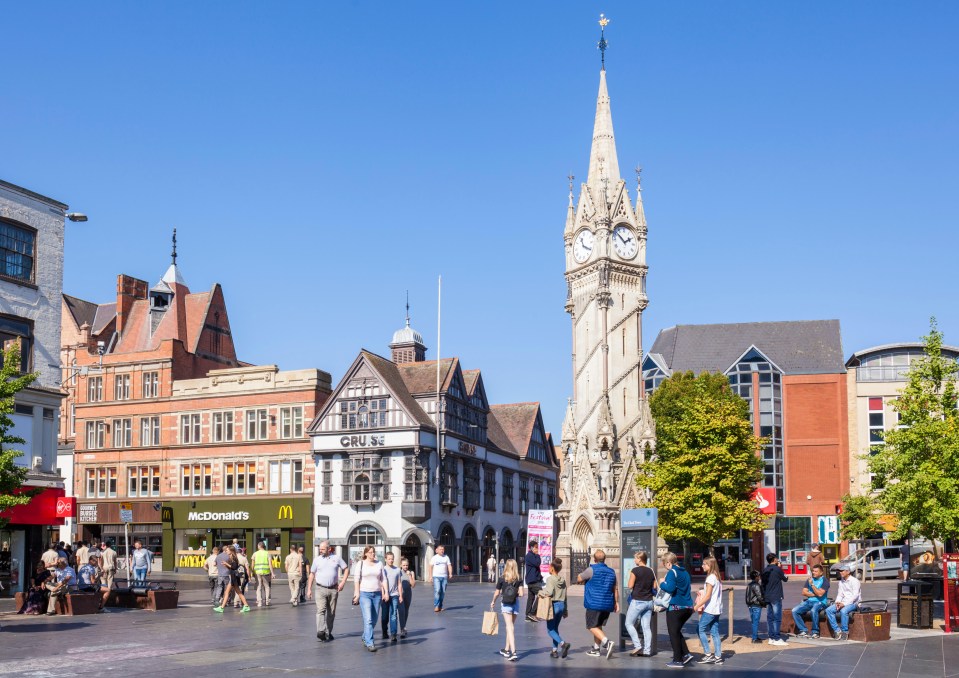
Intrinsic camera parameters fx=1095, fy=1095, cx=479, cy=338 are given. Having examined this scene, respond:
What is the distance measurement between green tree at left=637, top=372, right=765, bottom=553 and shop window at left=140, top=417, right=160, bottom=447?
29605 millimetres

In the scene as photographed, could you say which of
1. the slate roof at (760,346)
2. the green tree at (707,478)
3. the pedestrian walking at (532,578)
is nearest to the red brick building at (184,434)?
the green tree at (707,478)

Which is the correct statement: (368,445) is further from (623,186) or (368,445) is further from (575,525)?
(623,186)

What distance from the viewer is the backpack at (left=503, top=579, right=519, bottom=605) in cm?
1853

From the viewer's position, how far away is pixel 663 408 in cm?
6519

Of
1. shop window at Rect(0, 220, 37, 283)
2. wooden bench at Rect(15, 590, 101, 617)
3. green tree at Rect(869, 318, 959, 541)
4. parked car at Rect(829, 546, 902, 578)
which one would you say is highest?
shop window at Rect(0, 220, 37, 283)

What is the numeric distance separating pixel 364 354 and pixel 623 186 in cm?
1681

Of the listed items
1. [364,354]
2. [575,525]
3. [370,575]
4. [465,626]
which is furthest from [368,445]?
[370,575]

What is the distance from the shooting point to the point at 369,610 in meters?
19.3

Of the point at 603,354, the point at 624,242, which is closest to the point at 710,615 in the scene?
Answer: the point at 603,354

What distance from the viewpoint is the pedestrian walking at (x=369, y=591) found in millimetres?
19125

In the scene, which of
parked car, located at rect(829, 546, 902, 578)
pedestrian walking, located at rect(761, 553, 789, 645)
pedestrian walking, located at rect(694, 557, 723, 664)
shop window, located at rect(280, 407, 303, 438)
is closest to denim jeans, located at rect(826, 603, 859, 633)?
pedestrian walking, located at rect(761, 553, 789, 645)

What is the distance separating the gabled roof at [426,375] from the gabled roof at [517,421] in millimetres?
12469

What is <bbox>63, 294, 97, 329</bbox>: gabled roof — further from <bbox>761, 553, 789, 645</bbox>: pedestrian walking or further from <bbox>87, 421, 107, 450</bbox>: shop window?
<bbox>761, 553, 789, 645</bbox>: pedestrian walking

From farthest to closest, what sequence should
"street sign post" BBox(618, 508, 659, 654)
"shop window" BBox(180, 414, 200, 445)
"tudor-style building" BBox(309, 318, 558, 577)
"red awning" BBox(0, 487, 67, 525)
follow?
1. "shop window" BBox(180, 414, 200, 445)
2. "tudor-style building" BBox(309, 318, 558, 577)
3. "red awning" BBox(0, 487, 67, 525)
4. "street sign post" BBox(618, 508, 659, 654)
